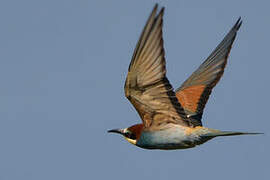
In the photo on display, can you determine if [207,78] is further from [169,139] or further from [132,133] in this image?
[169,139]

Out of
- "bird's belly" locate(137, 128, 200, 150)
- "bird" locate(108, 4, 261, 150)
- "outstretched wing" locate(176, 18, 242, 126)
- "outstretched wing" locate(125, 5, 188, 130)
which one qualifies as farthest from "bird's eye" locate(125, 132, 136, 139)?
"outstretched wing" locate(176, 18, 242, 126)

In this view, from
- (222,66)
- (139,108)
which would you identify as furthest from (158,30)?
(222,66)

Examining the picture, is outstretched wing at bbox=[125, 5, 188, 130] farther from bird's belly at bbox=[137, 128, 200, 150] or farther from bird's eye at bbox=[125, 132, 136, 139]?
bird's eye at bbox=[125, 132, 136, 139]

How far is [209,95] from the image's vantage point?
34.5 ft

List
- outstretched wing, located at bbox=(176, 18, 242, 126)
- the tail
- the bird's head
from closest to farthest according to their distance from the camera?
the tail < the bird's head < outstretched wing, located at bbox=(176, 18, 242, 126)

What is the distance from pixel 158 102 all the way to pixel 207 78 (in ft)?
7.48

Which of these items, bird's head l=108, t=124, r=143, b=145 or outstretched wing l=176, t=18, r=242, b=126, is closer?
bird's head l=108, t=124, r=143, b=145

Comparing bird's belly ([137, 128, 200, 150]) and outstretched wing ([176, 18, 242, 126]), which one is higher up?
outstretched wing ([176, 18, 242, 126])

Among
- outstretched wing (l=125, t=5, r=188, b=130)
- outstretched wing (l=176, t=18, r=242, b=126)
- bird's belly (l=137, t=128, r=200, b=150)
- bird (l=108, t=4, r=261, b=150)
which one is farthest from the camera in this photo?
outstretched wing (l=176, t=18, r=242, b=126)

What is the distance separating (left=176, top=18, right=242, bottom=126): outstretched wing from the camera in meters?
10.3

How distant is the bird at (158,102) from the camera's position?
7.84 metres

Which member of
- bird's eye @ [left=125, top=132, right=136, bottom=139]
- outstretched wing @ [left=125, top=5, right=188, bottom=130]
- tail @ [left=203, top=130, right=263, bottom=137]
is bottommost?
tail @ [left=203, top=130, right=263, bottom=137]

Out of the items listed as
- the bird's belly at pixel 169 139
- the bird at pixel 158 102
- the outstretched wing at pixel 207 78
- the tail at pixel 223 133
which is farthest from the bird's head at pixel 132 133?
the outstretched wing at pixel 207 78

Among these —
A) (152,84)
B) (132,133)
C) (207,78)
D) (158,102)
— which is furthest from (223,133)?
(207,78)
